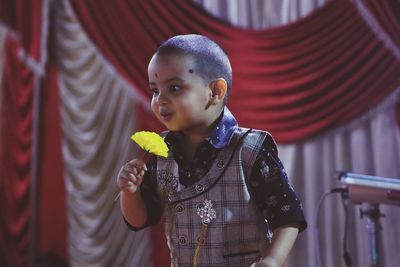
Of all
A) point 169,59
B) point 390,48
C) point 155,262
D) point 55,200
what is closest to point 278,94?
point 390,48

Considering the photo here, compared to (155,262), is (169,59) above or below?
above

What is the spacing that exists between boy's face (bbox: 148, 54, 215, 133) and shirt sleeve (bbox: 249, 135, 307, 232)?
0.17 m

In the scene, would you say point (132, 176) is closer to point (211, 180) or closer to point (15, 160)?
point (211, 180)

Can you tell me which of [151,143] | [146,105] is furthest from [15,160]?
[151,143]

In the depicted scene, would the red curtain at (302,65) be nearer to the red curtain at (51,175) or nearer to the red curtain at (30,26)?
the red curtain at (30,26)

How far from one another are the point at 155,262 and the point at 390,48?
5.39ft

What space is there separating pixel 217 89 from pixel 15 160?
8.79 feet

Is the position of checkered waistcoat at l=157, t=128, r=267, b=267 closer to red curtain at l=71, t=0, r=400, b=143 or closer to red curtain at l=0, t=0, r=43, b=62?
red curtain at l=71, t=0, r=400, b=143

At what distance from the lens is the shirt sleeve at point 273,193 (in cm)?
114

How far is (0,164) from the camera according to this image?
142 inches

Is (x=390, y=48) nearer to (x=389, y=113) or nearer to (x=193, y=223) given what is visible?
(x=389, y=113)

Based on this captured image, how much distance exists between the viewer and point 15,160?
141 inches

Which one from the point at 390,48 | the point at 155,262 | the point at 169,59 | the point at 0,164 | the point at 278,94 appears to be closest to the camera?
the point at 169,59

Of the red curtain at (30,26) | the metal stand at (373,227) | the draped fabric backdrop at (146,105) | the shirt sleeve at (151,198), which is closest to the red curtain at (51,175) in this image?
the draped fabric backdrop at (146,105)
